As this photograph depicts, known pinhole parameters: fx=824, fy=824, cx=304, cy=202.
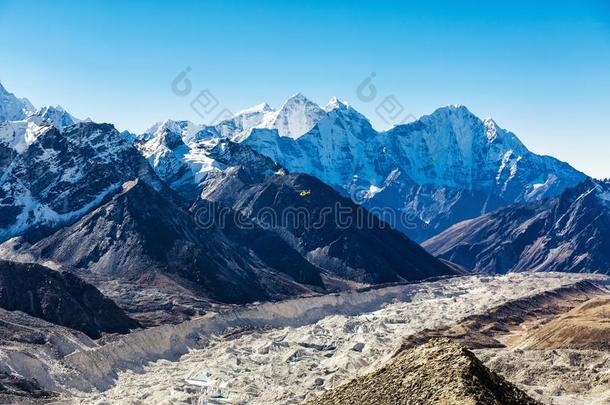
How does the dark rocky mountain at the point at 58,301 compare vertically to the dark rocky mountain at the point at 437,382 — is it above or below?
Result: above

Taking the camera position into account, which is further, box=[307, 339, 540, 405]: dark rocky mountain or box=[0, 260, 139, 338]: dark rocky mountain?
box=[0, 260, 139, 338]: dark rocky mountain

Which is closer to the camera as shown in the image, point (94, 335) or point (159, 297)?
point (94, 335)

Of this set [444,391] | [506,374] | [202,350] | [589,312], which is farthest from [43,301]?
[444,391]

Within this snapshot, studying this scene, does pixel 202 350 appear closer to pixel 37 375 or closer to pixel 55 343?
pixel 55 343

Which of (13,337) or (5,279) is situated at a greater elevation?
(5,279)

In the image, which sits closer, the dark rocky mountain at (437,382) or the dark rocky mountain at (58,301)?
the dark rocky mountain at (437,382)

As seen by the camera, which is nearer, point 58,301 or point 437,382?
point 437,382

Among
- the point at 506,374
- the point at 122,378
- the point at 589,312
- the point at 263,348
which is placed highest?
the point at 122,378

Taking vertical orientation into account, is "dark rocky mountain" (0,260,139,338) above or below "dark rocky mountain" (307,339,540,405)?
above
